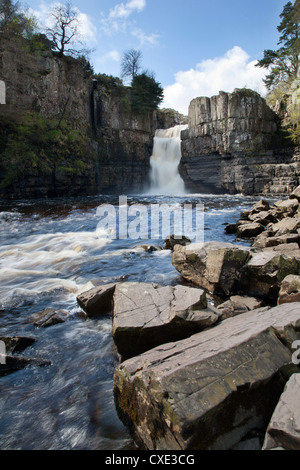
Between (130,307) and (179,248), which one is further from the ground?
(179,248)

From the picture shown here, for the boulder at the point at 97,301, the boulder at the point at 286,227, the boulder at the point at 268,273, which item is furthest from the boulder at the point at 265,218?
the boulder at the point at 97,301

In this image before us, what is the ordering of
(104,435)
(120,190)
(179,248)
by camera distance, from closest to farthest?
(104,435)
(179,248)
(120,190)

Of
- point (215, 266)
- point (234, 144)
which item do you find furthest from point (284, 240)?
point (234, 144)

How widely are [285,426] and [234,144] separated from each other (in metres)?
28.6

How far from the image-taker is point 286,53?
2847 centimetres

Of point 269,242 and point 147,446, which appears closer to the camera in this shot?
point 147,446

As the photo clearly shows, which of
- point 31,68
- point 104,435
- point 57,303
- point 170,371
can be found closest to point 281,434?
point 170,371

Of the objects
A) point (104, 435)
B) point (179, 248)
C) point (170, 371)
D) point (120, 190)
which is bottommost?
point (104, 435)

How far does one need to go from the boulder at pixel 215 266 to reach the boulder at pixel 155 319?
1.06 meters

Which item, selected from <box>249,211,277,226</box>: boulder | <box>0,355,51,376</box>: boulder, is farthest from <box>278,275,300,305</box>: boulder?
<box>249,211,277,226</box>: boulder

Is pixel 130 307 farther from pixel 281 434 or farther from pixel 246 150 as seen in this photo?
pixel 246 150

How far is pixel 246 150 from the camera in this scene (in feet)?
87.2

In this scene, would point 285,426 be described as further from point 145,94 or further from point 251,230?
point 145,94

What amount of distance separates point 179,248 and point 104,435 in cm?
368
